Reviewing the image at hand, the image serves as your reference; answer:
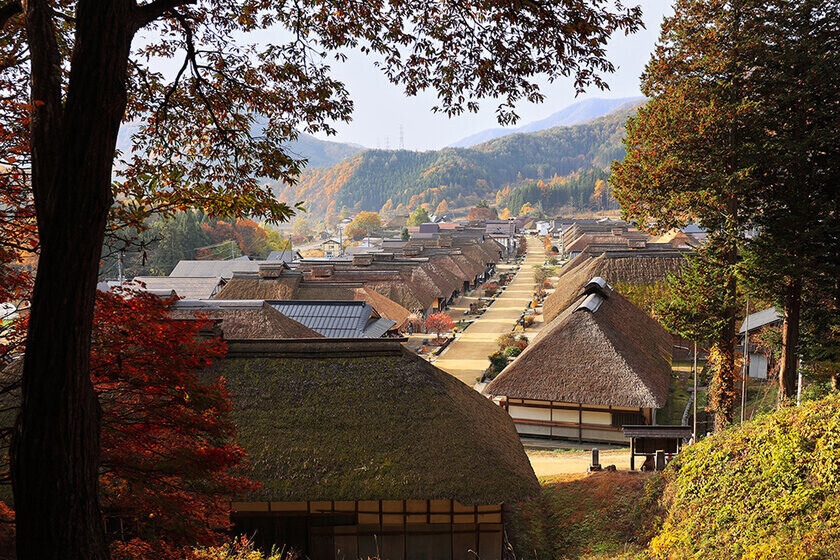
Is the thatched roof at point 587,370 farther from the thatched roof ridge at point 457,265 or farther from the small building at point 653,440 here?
the thatched roof ridge at point 457,265

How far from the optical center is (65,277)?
371cm

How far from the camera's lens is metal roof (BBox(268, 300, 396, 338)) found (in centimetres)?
2566

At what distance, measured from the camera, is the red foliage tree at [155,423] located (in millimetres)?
5648

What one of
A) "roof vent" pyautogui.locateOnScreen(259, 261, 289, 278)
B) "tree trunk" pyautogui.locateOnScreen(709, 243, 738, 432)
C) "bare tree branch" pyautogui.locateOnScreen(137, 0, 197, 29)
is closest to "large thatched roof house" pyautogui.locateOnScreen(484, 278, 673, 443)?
"tree trunk" pyautogui.locateOnScreen(709, 243, 738, 432)

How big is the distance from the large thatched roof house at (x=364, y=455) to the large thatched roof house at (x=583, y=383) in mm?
8041

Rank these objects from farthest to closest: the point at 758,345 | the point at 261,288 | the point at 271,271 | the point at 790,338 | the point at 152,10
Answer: the point at 271,271 → the point at 261,288 → the point at 758,345 → the point at 790,338 → the point at 152,10

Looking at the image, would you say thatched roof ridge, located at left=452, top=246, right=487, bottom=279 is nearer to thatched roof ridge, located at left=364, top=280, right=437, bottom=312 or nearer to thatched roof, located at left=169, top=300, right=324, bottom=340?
thatched roof ridge, located at left=364, top=280, right=437, bottom=312

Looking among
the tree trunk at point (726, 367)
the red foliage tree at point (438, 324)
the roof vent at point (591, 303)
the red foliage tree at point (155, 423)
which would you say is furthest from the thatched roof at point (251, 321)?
the red foliage tree at point (155, 423)

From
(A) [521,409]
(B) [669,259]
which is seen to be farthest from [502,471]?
(B) [669,259]

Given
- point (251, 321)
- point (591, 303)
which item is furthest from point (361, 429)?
point (591, 303)

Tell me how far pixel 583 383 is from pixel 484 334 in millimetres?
18674

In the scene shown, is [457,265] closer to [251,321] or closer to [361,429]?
[251,321]

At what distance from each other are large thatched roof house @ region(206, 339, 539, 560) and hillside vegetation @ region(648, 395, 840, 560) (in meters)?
2.71

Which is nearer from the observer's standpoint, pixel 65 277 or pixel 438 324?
pixel 65 277
